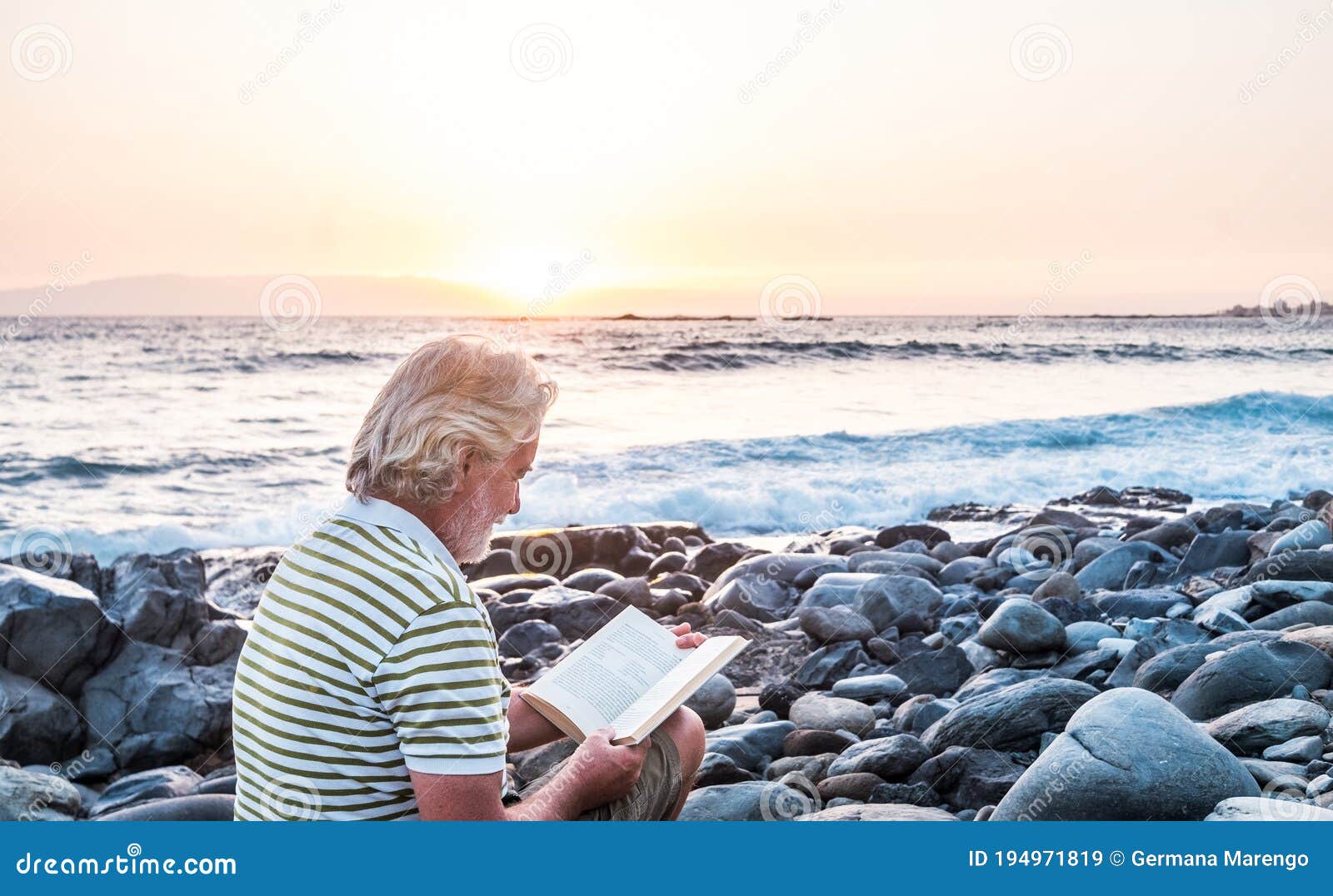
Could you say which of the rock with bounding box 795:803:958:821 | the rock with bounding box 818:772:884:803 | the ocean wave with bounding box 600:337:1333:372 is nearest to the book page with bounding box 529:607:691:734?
the rock with bounding box 795:803:958:821

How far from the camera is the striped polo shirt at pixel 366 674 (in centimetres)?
184

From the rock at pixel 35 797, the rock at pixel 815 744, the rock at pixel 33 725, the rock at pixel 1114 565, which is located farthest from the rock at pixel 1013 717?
the rock at pixel 33 725

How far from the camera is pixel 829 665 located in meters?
5.39

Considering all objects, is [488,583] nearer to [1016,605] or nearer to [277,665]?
[1016,605]

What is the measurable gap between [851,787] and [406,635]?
2.26 meters

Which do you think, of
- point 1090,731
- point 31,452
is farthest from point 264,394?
point 1090,731

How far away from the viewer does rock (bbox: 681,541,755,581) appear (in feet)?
27.1

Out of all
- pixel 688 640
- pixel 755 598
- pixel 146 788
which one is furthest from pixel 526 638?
pixel 688 640

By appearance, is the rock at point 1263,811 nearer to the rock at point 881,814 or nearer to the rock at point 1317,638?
the rock at point 881,814

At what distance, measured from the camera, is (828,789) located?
372 cm

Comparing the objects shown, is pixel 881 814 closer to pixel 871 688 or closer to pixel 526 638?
pixel 871 688

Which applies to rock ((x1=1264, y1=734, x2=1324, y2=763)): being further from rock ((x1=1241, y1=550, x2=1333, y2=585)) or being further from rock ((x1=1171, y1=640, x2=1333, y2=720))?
rock ((x1=1241, y1=550, x2=1333, y2=585))

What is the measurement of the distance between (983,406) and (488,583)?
41.0 feet

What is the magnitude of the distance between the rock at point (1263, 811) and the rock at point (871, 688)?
6.55 ft
